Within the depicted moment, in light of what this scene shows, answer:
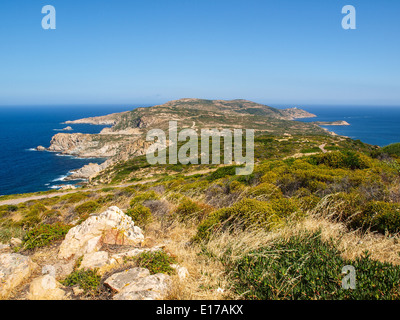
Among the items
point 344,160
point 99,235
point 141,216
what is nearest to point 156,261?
point 99,235

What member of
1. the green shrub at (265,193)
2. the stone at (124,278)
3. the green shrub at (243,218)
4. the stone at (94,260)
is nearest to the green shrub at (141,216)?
the green shrub at (243,218)

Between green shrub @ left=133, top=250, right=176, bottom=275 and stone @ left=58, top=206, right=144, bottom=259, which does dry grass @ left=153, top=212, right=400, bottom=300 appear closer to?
green shrub @ left=133, top=250, right=176, bottom=275

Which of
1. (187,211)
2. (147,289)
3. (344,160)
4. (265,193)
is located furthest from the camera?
(344,160)

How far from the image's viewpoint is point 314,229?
13.4 ft

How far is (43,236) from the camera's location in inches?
184

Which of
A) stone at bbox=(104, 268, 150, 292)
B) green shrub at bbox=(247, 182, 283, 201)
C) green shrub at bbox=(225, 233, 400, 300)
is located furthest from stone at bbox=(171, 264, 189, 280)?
green shrub at bbox=(247, 182, 283, 201)

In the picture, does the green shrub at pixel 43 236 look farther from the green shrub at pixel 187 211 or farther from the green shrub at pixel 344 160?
the green shrub at pixel 344 160

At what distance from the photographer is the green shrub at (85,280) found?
10.2 ft

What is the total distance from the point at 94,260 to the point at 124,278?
0.89 m

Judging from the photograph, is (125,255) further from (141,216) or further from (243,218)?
(243,218)

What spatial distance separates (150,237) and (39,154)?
111263 mm

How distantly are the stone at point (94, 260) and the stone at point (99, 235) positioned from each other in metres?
0.36

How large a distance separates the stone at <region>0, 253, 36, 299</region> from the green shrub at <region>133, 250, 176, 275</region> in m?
1.66

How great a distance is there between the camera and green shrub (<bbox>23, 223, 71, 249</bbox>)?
4484 millimetres
